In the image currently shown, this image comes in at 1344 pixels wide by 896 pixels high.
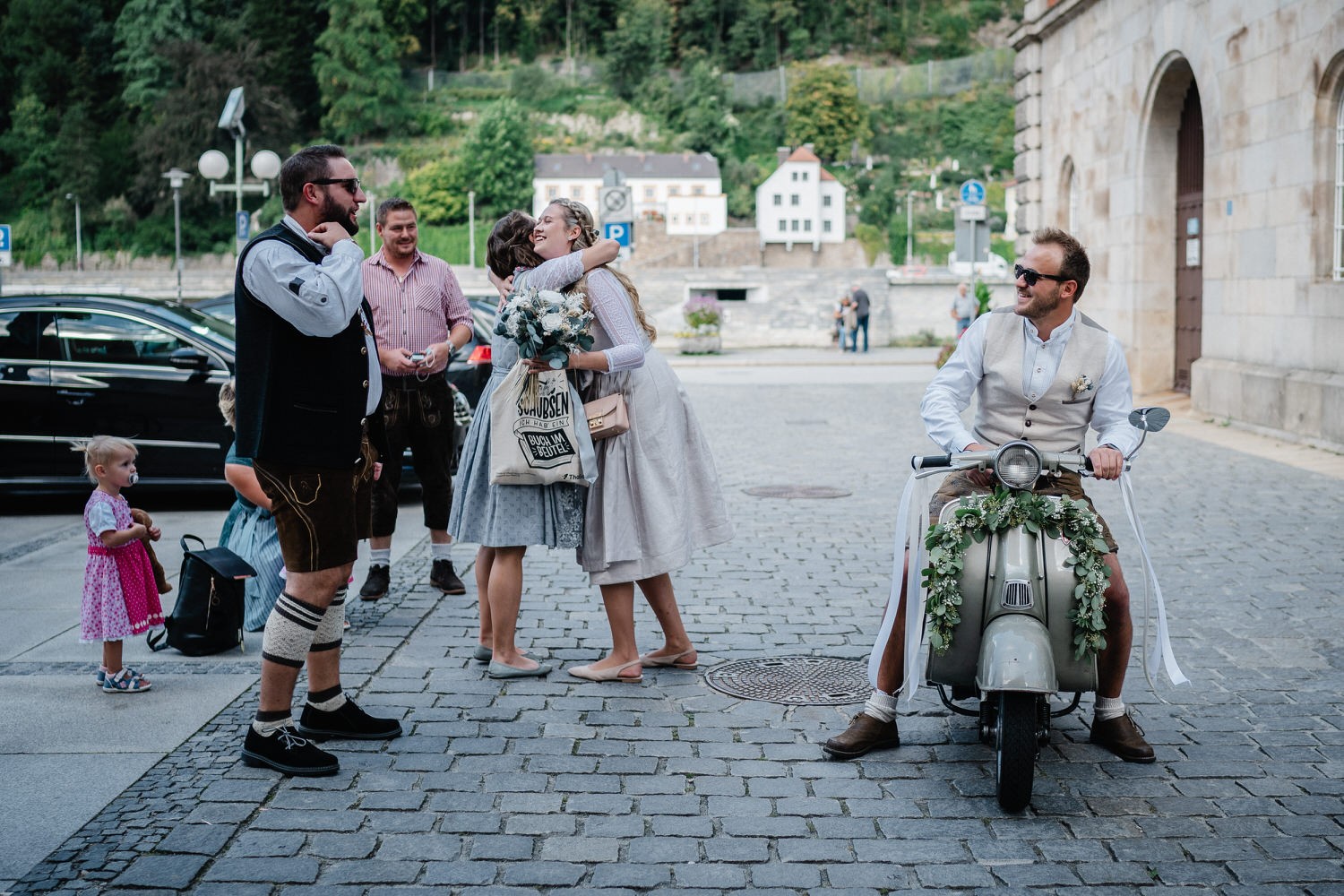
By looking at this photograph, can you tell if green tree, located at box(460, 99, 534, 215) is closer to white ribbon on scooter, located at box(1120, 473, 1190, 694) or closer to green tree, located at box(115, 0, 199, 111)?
green tree, located at box(115, 0, 199, 111)

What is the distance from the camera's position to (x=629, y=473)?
18.8ft

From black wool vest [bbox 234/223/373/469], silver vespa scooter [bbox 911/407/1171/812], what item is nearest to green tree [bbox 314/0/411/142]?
black wool vest [bbox 234/223/373/469]

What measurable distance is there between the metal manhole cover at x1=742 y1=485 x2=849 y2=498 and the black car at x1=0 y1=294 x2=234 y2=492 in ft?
13.5

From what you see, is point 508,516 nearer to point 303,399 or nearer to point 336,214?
point 303,399

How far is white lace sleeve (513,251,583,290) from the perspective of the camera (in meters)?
5.50

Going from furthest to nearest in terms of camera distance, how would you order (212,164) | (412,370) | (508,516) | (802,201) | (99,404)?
1. (802,201)
2. (212,164)
3. (99,404)
4. (412,370)
5. (508,516)

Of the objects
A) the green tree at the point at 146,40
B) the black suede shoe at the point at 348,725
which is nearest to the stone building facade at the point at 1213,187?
the black suede shoe at the point at 348,725

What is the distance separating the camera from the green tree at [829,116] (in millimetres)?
131875

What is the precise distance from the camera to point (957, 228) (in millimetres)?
26500

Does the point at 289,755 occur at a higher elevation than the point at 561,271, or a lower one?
lower

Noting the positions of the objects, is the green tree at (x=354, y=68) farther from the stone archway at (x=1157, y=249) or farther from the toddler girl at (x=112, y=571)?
the toddler girl at (x=112, y=571)

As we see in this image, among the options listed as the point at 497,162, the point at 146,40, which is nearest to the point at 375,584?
the point at 497,162

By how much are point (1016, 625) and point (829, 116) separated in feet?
432

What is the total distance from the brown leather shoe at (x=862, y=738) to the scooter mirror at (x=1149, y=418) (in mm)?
1291
